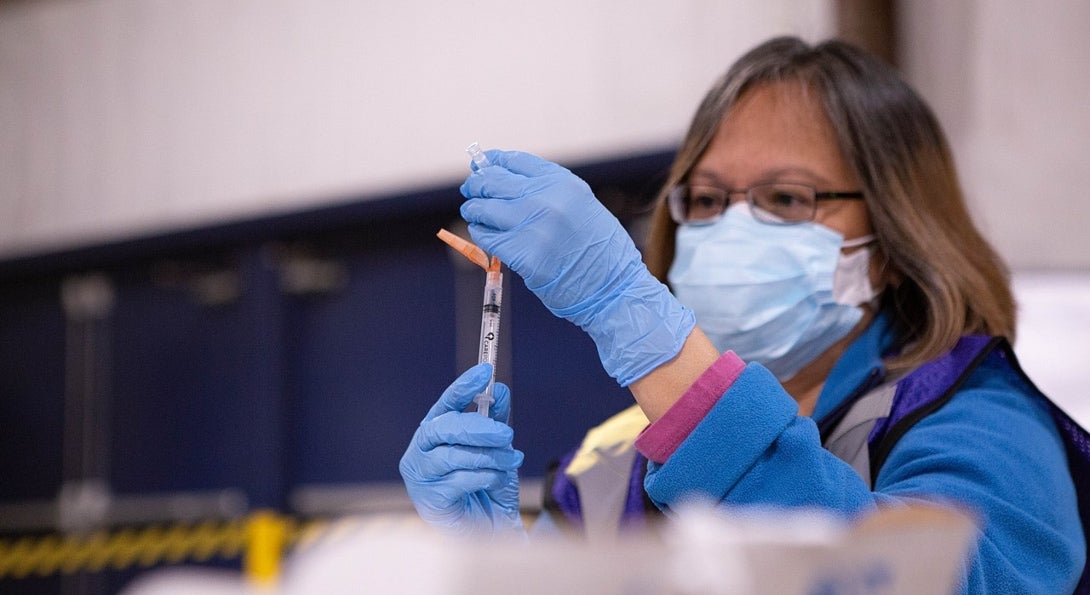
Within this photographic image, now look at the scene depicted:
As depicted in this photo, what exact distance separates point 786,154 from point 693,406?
609mm

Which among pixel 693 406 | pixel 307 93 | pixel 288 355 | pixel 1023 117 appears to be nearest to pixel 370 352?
pixel 288 355

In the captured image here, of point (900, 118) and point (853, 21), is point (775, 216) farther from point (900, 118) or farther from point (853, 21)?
point (853, 21)

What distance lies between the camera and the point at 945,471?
114 centimetres

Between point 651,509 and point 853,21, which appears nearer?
point 651,509

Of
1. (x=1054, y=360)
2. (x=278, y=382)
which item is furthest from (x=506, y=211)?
(x=278, y=382)

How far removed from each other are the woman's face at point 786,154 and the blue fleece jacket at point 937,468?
0.67 ft

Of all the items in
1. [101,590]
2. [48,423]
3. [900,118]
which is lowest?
[101,590]

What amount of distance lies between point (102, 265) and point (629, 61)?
2185 millimetres

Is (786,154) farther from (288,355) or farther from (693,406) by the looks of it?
(288,355)

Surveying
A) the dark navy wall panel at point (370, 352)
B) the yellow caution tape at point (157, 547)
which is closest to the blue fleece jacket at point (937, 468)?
the dark navy wall panel at point (370, 352)

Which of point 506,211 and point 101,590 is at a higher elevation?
point 506,211

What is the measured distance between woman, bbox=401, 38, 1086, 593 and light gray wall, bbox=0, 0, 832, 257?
1.08 meters

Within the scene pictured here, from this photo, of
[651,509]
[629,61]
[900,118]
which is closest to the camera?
[651,509]

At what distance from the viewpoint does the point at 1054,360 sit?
2096 mm
